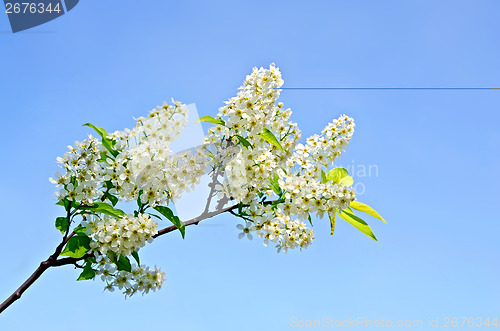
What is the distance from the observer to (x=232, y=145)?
2398 mm

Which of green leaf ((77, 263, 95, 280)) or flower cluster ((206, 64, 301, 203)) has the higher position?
flower cluster ((206, 64, 301, 203))

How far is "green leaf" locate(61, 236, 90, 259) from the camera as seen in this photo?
2.27m

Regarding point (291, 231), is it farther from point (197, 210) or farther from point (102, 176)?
point (102, 176)

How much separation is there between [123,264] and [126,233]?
0.99 ft

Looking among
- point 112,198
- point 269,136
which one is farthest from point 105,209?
point 269,136

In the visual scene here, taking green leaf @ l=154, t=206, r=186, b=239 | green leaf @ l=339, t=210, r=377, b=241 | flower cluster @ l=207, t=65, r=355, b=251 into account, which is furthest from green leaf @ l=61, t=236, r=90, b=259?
green leaf @ l=339, t=210, r=377, b=241

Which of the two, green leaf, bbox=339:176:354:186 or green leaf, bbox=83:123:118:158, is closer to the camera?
green leaf, bbox=83:123:118:158

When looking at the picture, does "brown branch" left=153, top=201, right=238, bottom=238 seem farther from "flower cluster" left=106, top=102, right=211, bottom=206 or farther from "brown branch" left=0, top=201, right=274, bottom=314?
"flower cluster" left=106, top=102, right=211, bottom=206

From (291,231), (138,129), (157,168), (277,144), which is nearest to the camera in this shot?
(157,168)

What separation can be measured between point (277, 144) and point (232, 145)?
24 cm

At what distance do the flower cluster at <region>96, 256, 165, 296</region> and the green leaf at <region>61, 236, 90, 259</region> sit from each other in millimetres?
96

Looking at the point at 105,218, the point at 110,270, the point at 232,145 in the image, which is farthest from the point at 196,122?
the point at 110,270

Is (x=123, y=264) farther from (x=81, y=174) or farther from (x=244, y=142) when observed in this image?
(x=244, y=142)

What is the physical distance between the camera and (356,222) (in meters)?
2.67
